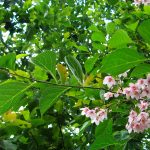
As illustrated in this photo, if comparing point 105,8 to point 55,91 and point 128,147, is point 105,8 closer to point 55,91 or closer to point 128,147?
point 128,147

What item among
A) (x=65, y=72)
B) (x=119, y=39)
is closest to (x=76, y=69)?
(x=65, y=72)

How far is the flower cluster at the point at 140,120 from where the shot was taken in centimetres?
132

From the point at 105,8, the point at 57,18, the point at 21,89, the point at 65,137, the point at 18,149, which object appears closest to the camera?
the point at 21,89

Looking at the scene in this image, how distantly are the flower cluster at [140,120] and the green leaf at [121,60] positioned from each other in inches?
14.9

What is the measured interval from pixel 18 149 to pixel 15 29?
1436 millimetres

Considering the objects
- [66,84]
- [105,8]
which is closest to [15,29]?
[105,8]

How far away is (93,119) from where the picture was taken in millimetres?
1501

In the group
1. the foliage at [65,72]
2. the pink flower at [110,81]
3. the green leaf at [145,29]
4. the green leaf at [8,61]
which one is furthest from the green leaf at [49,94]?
the pink flower at [110,81]

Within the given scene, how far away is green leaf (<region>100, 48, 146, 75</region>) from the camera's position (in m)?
0.95

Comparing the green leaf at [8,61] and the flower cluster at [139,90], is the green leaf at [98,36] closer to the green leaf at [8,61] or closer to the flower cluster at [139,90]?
the flower cluster at [139,90]

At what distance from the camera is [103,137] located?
1.35m

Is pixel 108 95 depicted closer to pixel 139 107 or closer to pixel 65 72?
pixel 139 107

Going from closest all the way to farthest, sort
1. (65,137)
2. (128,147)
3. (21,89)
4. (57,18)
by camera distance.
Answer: (21,89), (128,147), (65,137), (57,18)

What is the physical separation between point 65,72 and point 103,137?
1.19ft
